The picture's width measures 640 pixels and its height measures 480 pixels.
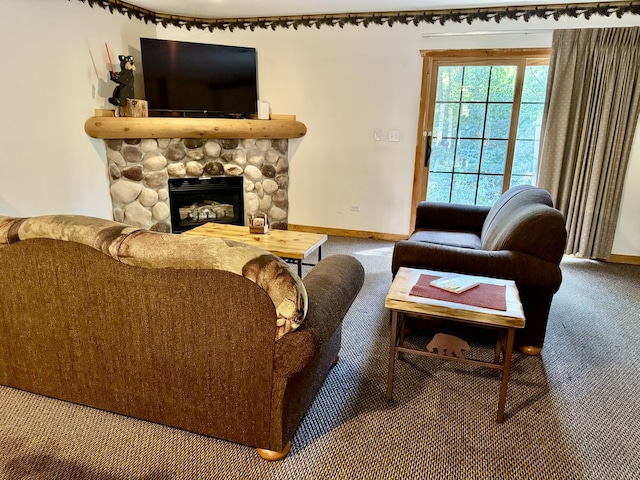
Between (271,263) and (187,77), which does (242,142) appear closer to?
(187,77)

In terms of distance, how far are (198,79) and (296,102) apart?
41.6 inches

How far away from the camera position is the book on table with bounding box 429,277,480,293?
6.36ft

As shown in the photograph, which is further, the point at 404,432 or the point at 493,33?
the point at 493,33

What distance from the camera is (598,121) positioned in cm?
381

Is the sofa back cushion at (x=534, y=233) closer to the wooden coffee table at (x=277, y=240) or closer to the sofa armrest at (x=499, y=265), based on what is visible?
the sofa armrest at (x=499, y=265)

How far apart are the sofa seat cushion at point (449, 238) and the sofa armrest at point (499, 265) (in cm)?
66

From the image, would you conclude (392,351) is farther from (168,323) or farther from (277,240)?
(277,240)

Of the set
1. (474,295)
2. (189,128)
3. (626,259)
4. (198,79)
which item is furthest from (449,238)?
(198,79)

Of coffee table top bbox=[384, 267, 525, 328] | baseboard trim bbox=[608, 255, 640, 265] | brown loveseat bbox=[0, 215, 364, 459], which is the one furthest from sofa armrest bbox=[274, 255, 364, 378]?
baseboard trim bbox=[608, 255, 640, 265]

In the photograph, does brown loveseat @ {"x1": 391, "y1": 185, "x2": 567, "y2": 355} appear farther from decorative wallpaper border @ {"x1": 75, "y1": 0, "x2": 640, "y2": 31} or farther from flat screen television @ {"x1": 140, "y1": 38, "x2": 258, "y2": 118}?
flat screen television @ {"x1": 140, "y1": 38, "x2": 258, "y2": 118}

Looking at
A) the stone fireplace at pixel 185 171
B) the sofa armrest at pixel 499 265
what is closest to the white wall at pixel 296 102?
the stone fireplace at pixel 185 171

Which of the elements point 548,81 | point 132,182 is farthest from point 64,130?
point 548,81

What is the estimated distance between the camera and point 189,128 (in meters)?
4.17

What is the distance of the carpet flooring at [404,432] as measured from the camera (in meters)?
1.59
